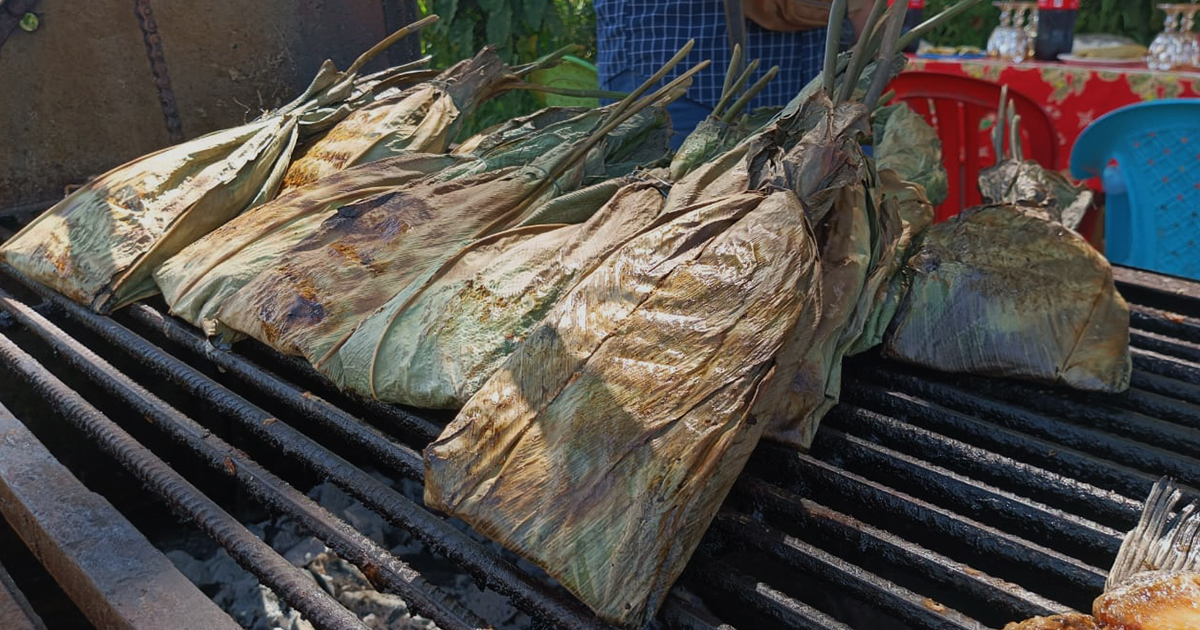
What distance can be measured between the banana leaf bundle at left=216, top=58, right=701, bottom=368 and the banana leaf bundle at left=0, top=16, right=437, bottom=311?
60cm

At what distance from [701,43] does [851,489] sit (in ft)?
8.76

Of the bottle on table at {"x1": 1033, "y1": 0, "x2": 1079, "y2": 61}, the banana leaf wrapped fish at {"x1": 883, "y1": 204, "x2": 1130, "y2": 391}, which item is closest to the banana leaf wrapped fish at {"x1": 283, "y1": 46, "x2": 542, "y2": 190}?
the banana leaf wrapped fish at {"x1": 883, "y1": 204, "x2": 1130, "y2": 391}

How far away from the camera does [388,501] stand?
1755 millimetres

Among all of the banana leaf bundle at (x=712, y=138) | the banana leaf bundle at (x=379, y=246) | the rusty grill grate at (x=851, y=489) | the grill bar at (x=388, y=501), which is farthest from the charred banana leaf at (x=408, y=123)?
the banana leaf bundle at (x=712, y=138)

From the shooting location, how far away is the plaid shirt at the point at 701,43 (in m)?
3.88

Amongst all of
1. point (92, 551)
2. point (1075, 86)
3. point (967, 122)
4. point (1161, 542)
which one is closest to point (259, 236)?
point (92, 551)

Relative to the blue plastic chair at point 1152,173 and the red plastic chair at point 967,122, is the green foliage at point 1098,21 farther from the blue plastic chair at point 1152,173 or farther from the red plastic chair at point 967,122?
the blue plastic chair at point 1152,173

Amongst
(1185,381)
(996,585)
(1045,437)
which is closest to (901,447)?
(1045,437)

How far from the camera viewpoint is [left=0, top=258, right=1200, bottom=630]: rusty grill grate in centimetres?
151

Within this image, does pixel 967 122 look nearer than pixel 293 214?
No

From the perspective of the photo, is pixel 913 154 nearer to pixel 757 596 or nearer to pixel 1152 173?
pixel 1152 173

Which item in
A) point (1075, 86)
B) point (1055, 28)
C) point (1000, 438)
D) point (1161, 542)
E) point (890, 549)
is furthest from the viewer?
point (1055, 28)

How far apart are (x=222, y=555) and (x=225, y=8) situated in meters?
2.44

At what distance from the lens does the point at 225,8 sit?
3838 mm
